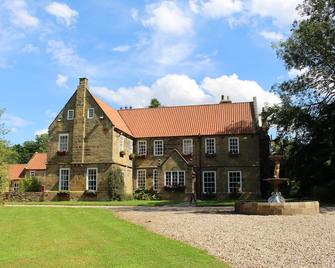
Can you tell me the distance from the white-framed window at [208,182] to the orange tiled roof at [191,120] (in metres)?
3.93

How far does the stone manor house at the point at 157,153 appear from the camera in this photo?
38375 mm

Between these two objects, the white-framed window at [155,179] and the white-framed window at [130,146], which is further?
the white-framed window at [130,146]

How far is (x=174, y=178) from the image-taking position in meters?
38.7

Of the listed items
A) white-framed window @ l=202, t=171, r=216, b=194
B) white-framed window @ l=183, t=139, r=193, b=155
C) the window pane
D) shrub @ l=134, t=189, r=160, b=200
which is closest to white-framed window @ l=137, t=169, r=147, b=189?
the window pane

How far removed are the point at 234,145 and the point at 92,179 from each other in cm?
1360

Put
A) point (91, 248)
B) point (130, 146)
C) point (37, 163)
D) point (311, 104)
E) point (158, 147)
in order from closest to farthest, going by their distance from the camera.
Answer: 1. point (91, 248)
2. point (311, 104)
3. point (158, 147)
4. point (130, 146)
5. point (37, 163)

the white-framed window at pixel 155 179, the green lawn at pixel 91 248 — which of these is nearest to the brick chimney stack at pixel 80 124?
the white-framed window at pixel 155 179

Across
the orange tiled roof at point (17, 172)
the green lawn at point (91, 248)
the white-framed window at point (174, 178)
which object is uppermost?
the orange tiled roof at point (17, 172)

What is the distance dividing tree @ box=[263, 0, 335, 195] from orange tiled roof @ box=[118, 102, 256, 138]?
18.9 ft

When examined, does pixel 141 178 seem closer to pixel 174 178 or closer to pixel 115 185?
pixel 174 178

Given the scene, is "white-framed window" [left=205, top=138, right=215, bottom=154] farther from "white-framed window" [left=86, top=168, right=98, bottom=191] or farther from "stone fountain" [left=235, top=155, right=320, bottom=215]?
"stone fountain" [left=235, top=155, right=320, bottom=215]

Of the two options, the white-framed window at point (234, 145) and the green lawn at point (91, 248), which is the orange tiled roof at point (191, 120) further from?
the green lawn at point (91, 248)

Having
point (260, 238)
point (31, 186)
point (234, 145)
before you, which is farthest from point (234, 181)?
point (260, 238)

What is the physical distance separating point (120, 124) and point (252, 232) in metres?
29.1
